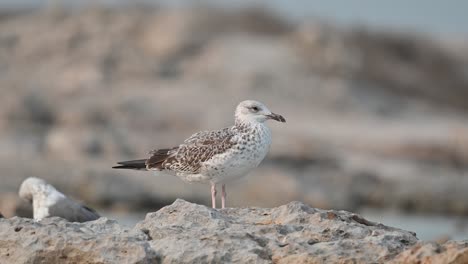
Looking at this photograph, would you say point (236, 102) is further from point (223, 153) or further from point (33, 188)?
point (223, 153)

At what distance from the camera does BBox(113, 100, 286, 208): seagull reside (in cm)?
947

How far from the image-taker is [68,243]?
Result: 693cm

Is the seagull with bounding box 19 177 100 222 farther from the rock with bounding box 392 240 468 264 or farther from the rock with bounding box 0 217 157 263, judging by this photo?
the rock with bounding box 392 240 468 264

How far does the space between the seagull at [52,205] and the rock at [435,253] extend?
4.56 m

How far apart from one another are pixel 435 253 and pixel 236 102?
74.1 feet

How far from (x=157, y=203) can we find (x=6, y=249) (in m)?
14.0

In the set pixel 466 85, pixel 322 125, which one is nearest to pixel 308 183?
pixel 322 125

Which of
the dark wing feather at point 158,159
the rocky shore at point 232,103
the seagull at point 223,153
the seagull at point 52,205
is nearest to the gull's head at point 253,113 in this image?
the seagull at point 223,153

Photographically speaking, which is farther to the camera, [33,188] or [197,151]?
[33,188]

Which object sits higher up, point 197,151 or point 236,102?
point 197,151

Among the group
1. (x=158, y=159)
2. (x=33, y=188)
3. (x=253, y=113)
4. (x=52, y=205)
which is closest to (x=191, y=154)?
(x=158, y=159)

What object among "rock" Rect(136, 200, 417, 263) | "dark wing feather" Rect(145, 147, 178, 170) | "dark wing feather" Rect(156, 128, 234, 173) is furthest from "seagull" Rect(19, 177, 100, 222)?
"rock" Rect(136, 200, 417, 263)

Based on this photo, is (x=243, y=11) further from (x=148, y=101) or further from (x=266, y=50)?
(x=148, y=101)

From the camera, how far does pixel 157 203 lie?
21141 millimetres
